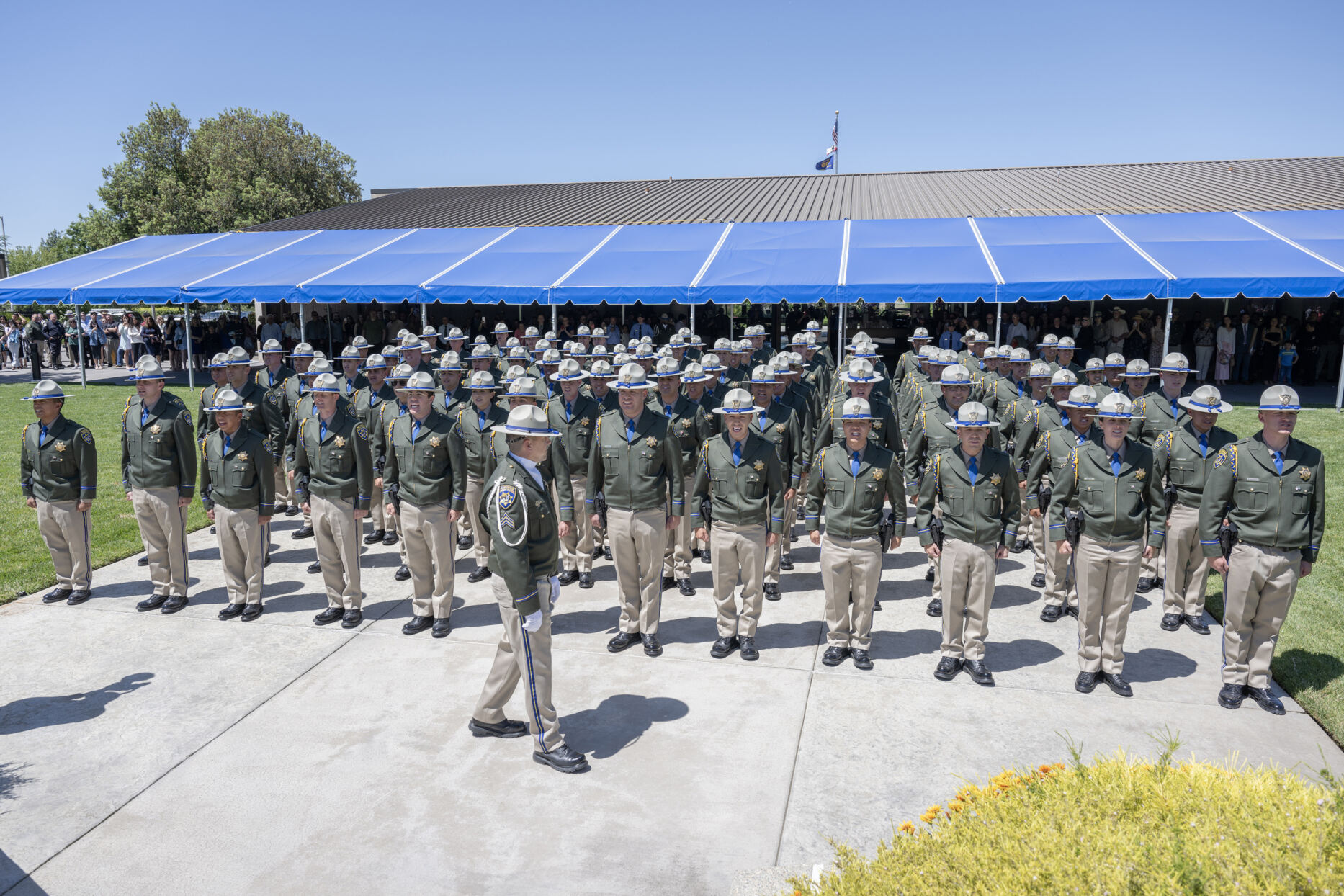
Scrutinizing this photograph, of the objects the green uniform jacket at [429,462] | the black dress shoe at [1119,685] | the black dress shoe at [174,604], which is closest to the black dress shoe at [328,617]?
the green uniform jacket at [429,462]

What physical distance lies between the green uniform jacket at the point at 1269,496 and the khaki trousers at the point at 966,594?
1.63 meters

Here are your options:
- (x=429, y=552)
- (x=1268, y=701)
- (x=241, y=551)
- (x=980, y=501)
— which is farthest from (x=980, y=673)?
(x=241, y=551)

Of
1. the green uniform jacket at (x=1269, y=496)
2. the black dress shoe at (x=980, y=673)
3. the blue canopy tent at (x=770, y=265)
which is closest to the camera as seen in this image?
the green uniform jacket at (x=1269, y=496)

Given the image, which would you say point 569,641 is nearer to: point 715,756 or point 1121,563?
point 715,756

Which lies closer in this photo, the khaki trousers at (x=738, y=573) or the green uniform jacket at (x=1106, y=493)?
the green uniform jacket at (x=1106, y=493)

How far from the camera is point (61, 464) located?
8.31 meters

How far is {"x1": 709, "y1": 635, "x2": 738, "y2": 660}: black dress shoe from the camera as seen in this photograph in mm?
7281

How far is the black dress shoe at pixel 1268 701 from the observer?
20.5 ft

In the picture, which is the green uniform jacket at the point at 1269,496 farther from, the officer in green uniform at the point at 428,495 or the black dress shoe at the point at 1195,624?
the officer in green uniform at the point at 428,495

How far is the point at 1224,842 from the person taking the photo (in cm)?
314

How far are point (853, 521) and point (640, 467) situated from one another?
5.99 feet

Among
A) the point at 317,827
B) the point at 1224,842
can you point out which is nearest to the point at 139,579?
the point at 317,827

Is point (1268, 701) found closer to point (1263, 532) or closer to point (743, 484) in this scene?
point (1263, 532)

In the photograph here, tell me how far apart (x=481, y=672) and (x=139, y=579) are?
16.2 feet
